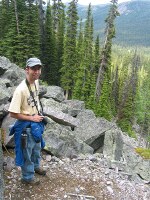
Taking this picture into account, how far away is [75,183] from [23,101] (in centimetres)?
300

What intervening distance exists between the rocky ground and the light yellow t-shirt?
202 cm

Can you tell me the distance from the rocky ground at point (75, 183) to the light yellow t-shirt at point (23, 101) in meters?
2.02

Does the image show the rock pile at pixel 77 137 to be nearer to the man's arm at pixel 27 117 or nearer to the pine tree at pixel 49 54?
the man's arm at pixel 27 117

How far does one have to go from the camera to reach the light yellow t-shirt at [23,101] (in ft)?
22.2

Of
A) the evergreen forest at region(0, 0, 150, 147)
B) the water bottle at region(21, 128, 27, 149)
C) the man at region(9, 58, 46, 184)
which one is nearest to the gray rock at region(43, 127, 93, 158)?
the man at region(9, 58, 46, 184)

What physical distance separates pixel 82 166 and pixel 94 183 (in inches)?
40.1

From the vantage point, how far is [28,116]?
700 cm

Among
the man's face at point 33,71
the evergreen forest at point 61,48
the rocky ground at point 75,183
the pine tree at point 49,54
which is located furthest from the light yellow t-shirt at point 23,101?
the pine tree at point 49,54

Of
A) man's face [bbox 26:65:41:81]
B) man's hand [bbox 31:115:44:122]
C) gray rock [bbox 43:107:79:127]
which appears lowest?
gray rock [bbox 43:107:79:127]

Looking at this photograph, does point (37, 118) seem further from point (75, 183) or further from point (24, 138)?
point (75, 183)

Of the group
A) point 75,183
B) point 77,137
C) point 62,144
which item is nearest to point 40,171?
point 75,183

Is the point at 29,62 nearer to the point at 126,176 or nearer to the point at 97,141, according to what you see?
the point at 126,176

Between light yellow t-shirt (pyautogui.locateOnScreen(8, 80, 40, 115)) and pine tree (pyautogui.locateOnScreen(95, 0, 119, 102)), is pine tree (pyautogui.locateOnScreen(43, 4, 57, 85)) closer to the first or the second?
pine tree (pyautogui.locateOnScreen(95, 0, 119, 102))

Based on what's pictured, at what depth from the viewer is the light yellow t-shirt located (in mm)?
6781
